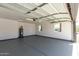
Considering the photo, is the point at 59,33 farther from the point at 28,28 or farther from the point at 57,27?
the point at 28,28

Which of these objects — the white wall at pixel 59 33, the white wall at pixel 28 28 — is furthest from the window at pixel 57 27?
the white wall at pixel 28 28

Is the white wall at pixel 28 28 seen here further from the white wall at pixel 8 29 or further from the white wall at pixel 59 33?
the white wall at pixel 8 29

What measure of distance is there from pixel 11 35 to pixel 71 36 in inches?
230

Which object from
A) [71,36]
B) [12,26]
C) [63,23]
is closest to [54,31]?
[63,23]

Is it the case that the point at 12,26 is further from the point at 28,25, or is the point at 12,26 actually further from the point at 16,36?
the point at 28,25

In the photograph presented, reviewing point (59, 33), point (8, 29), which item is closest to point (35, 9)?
point (8, 29)

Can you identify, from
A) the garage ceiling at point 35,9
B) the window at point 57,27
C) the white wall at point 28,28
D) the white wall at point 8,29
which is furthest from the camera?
the white wall at point 28,28

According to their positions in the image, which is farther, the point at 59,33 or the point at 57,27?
the point at 57,27

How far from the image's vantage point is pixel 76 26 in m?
7.81

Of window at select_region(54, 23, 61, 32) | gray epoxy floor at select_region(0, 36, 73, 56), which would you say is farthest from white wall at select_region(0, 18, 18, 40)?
window at select_region(54, 23, 61, 32)

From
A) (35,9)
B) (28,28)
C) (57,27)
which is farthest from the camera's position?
(28,28)

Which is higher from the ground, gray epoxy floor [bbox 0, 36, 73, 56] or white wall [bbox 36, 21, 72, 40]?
white wall [bbox 36, 21, 72, 40]

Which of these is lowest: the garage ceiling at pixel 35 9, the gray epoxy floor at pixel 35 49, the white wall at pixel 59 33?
the gray epoxy floor at pixel 35 49

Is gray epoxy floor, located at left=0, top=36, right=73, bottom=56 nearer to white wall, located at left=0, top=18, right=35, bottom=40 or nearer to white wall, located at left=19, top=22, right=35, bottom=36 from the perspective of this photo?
white wall, located at left=0, top=18, right=35, bottom=40
